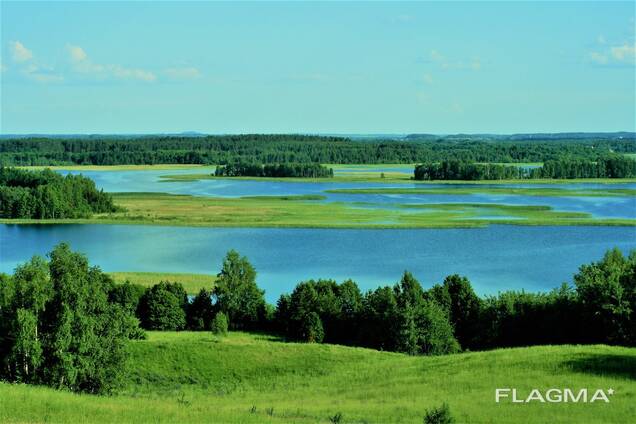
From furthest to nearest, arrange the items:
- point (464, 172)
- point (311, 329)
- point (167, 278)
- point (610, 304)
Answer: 1. point (464, 172)
2. point (167, 278)
3. point (311, 329)
4. point (610, 304)

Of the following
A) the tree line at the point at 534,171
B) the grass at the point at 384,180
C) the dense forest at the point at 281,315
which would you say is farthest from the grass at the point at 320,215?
the tree line at the point at 534,171

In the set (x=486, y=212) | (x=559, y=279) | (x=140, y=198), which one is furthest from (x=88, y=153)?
(x=559, y=279)

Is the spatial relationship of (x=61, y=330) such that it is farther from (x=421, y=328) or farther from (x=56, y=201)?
(x=56, y=201)

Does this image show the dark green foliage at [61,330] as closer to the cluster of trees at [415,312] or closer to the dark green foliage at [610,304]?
the cluster of trees at [415,312]

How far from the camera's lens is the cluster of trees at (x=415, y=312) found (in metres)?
24.9

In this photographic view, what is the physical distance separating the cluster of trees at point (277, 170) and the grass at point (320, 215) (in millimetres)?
38668

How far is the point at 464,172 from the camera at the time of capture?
105m

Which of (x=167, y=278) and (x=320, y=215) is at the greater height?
(x=320, y=215)

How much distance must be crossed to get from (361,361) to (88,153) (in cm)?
13260

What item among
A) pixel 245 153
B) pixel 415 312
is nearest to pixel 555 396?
pixel 415 312

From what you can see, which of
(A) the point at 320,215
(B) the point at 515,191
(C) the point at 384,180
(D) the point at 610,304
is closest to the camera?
(D) the point at 610,304

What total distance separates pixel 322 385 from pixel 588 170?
92164 millimetres

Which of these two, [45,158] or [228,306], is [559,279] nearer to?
[228,306]

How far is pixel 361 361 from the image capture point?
74.4ft
